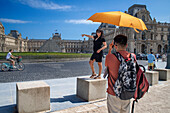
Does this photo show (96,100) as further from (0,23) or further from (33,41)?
(33,41)

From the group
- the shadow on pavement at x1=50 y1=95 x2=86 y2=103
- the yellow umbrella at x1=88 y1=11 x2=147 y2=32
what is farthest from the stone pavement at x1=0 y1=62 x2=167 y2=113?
the yellow umbrella at x1=88 y1=11 x2=147 y2=32

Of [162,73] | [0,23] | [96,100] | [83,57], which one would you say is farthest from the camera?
[0,23]

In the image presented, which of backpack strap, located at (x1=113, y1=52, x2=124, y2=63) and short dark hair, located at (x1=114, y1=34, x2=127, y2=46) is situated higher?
short dark hair, located at (x1=114, y1=34, x2=127, y2=46)

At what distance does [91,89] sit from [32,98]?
179 cm

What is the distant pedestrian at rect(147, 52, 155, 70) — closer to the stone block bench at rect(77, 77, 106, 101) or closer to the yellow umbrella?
the stone block bench at rect(77, 77, 106, 101)

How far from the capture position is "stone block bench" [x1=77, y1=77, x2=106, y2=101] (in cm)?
427

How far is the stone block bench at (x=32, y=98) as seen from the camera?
3263 mm

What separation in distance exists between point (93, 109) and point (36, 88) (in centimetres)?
166

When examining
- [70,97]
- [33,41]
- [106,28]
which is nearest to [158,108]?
[70,97]

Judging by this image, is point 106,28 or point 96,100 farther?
point 106,28

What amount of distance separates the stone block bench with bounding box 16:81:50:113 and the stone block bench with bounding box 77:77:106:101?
50.8 inches

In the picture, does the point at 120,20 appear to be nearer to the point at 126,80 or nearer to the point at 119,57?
the point at 119,57

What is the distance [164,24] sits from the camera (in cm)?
5638

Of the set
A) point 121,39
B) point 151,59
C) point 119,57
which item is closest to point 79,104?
point 119,57
